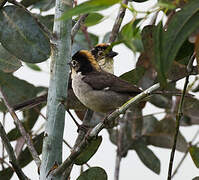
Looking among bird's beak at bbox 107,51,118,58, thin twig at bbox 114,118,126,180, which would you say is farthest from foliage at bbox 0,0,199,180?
bird's beak at bbox 107,51,118,58

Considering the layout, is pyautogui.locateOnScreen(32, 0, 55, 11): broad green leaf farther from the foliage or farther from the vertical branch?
the vertical branch

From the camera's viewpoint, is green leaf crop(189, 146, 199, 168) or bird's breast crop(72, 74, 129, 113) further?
bird's breast crop(72, 74, 129, 113)

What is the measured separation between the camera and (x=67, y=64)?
1.47 m

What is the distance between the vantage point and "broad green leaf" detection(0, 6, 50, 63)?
1602 mm

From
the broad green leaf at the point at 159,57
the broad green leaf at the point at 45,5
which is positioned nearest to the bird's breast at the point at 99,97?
the broad green leaf at the point at 45,5

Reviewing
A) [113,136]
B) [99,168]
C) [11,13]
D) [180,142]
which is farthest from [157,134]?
[11,13]

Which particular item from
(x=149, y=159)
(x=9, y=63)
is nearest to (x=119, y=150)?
(x=149, y=159)

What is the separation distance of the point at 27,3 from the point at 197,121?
1218 millimetres

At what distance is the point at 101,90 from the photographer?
2.37 m

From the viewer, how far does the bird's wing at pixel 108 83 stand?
89.1 inches

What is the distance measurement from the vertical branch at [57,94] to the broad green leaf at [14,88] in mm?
610

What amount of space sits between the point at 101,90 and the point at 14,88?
20.5 inches

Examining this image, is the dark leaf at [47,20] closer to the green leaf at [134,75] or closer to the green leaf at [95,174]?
the green leaf at [134,75]

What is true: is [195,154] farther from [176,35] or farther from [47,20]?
[47,20]
